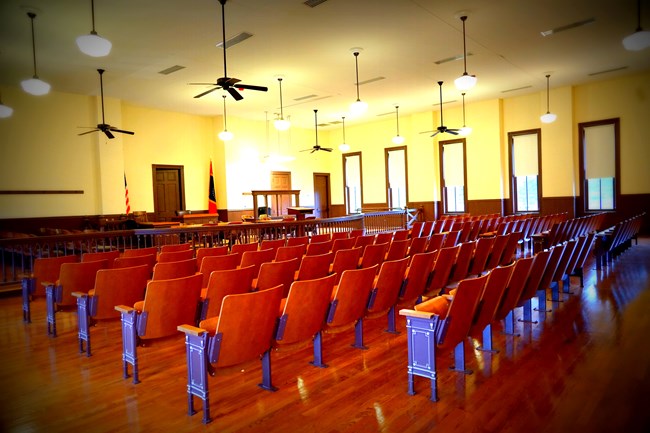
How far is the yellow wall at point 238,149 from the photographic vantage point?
35.1 feet

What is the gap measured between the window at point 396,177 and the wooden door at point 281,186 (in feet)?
13.1

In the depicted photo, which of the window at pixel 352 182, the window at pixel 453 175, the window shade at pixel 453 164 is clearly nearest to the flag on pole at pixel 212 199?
the window at pixel 352 182

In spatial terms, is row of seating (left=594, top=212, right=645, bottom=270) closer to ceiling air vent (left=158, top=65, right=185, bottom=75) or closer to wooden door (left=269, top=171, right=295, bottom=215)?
ceiling air vent (left=158, top=65, right=185, bottom=75)

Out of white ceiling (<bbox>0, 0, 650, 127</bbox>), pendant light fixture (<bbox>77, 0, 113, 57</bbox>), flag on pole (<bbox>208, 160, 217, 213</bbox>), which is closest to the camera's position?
pendant light fixture (<bbox>77, 0, 113, 57</bbox>)

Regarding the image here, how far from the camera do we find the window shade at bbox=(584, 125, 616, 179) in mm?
12352

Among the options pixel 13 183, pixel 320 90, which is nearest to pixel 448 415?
pixel 320 90

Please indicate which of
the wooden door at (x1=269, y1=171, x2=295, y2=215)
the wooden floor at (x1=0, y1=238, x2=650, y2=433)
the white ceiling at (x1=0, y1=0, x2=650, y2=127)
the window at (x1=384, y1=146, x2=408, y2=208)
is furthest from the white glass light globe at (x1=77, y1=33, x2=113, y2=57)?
the window at (x1=384, y1=146, x2=408, y2=208)

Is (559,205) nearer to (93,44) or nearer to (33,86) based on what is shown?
(93,44)

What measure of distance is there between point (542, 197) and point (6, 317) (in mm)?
14024

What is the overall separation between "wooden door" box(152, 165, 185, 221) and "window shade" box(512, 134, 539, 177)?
37.1ft

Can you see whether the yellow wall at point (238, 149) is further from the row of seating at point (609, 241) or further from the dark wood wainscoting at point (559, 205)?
the row of seating at point (609, 241)

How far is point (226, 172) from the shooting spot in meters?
14.2

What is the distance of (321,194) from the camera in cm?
1827

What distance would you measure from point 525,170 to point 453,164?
244cm
